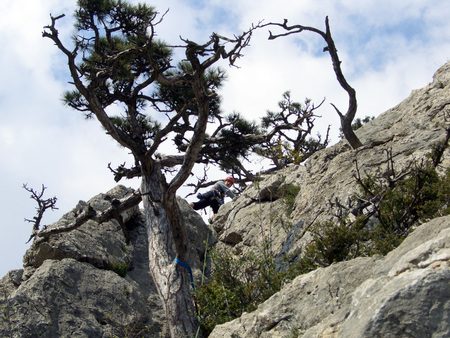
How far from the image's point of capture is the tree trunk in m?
7.03

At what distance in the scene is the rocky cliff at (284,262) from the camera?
8.16 ft

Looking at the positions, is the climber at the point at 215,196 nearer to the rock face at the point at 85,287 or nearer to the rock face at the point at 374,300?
the rock face at the point at 85,287

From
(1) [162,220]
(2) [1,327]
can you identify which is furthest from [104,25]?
(2) [1,327]

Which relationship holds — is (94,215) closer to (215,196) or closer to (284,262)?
(215,196)

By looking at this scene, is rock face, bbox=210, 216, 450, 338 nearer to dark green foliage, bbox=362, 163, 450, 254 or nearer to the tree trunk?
dark green foliage, bbox=362, 163, 450, 254

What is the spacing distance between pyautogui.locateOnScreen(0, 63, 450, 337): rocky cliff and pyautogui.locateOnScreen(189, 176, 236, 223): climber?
0.64 m

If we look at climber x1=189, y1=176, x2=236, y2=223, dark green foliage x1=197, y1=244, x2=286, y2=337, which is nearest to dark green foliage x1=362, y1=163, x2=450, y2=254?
dark green foliage x1=197, y1=244, x2=286, y2=337

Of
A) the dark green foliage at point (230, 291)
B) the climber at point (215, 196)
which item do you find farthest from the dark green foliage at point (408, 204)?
the climber at point (215, 196)

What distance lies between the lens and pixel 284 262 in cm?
624

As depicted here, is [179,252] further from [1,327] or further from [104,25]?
[104,25]

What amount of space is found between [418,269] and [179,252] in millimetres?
5679

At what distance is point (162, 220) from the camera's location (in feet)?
27.7

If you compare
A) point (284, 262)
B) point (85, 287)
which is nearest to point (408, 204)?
point (284, 262)

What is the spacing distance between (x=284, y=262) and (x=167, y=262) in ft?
7.54
